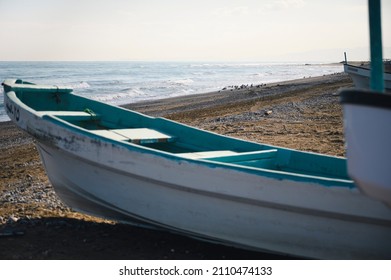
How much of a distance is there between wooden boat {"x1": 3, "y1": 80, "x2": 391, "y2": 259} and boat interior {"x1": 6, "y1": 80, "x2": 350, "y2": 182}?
0.02 m

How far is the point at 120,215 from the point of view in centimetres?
509

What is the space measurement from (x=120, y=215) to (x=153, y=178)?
859 mm

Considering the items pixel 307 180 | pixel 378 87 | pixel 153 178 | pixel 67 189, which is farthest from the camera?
pixel 67 189

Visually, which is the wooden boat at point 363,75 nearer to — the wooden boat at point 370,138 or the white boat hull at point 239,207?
the white boat hull at point 239,207

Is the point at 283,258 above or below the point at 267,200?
below

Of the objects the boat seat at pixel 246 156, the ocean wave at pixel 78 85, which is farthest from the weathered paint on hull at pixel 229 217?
the ocean wave at pixel 78 85

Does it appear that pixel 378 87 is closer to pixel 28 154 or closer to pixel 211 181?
pixel 211 181

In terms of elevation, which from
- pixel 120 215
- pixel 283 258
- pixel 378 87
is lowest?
pixel 283 258

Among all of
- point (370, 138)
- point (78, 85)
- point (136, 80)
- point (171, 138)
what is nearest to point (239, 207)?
point (370, 138)

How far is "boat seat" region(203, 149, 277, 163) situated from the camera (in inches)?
197

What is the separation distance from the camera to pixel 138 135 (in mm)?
5852

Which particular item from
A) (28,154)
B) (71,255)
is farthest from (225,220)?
(28,154)

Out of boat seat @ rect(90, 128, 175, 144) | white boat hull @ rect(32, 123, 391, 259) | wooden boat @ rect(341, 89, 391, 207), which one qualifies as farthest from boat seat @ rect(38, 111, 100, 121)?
wooden boat @ rect(341, 89, 391, 207)
